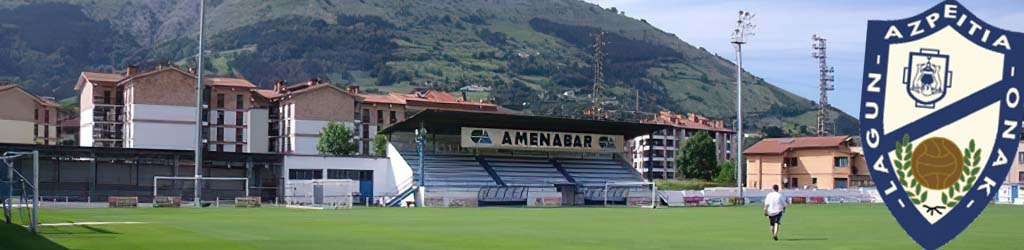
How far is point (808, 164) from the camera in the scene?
368ft

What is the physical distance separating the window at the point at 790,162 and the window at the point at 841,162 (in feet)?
17.2

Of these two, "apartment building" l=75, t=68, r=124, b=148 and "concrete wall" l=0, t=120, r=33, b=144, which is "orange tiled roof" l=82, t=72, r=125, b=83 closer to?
"apartment building" l=75, t=68, r=124, b=148

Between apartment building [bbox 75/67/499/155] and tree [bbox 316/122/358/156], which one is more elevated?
apartment building [bbox 75/67/499/155]

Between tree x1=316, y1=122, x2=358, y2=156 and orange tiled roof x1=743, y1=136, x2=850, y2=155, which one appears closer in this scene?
orange tiled roof x1=743, y1=136, x2=850, y2=155

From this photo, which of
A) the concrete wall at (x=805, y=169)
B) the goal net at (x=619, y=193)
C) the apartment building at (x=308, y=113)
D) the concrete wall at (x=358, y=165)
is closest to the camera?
the goal net at (x=619, y=193)

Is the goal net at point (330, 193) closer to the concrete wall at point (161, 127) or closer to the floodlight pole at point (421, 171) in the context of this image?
the floodlight pole at point (421, 171)

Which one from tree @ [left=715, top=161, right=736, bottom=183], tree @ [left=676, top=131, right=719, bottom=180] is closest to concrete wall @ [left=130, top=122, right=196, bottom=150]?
tree @ [left=676, top=131, right=719, bottom=180]

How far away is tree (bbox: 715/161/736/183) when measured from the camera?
12962 cm

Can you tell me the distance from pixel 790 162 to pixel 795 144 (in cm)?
206

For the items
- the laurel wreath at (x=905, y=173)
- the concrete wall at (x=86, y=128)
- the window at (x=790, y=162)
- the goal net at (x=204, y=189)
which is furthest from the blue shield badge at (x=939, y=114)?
the concrete wall at (x=86, y=128)

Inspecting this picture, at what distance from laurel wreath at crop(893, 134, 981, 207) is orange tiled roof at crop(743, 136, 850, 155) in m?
104

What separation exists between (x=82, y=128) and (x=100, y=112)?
718 centimetres

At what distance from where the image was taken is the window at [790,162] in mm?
113750

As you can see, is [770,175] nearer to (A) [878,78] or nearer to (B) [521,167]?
(B) [521,167]
